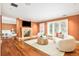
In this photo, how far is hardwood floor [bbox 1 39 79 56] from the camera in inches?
78.7

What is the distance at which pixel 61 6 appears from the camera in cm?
201

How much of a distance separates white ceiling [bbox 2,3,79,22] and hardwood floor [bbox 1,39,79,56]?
654 millimetres

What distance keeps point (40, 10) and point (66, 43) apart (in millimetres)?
1030

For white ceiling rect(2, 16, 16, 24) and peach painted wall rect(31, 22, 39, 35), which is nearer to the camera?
white ceiling rect(2, 16, 16, 24)

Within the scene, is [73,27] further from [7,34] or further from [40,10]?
[7,34]

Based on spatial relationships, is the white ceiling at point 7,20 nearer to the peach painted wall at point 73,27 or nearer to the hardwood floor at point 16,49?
the hardwood floor at point 16,49

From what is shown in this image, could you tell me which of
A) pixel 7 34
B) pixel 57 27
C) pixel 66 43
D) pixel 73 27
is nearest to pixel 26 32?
pixel 7 34

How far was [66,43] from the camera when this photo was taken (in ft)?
6.74

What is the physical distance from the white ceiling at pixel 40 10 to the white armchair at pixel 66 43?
58 cm

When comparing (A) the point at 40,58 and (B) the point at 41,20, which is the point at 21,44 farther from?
(B) the point at 41,20

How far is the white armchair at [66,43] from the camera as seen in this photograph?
1988 mm

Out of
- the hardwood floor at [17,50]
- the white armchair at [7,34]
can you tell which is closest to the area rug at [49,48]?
the hardwood floor at [17,50]

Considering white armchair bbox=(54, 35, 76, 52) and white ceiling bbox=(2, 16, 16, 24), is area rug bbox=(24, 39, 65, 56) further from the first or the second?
white ceiling bbox=(2, 16, 16, 24)

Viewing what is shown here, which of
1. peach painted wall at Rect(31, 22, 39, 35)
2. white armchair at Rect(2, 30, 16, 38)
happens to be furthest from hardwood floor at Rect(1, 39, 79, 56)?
peach painted wall at Rect(31, 22, 39, 35)
